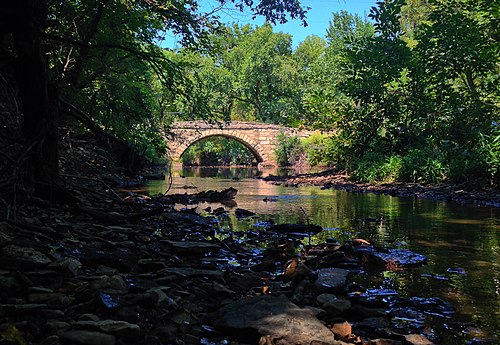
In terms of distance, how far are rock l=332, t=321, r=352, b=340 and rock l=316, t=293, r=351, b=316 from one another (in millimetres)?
244

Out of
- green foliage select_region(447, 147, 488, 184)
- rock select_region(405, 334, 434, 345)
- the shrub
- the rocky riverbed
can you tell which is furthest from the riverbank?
rock select_region(405, 334, 434, 345)

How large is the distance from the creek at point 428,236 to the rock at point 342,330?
2.02ft

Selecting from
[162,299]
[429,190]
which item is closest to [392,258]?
[162,299]

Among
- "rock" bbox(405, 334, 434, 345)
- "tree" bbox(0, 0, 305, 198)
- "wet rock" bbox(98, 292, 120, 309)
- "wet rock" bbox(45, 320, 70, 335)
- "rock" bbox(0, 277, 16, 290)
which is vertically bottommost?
"rock" bbox(405, 334, 434, 345)

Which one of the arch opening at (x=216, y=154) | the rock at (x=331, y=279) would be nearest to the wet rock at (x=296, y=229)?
the rock at (x=331, y=279)

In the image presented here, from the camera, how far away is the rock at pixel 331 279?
3.78 m

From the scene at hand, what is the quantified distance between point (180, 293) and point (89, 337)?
117cm

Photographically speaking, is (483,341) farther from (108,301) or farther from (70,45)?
(70,45)

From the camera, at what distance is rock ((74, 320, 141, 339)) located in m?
2.31

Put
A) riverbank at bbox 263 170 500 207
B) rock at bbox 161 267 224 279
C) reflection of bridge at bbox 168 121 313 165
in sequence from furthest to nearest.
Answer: reflection of bridge at bbox 168 121 313 165 < riverbank at bbox 263 170 500 207 < rock at bbox 161 267 224 279

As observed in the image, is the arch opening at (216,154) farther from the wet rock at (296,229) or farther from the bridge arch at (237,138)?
the wet rock at (296,229)

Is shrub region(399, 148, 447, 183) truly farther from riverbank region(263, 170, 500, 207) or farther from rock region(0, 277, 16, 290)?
rock region(0, 277, 16, 290)

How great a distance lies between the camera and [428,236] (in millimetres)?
6703

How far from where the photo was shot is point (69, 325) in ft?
7.68
